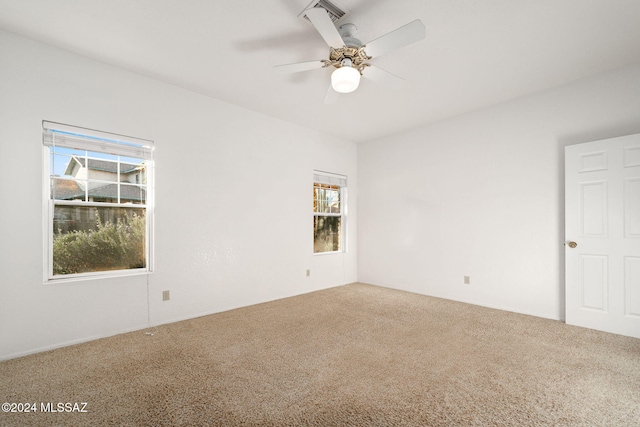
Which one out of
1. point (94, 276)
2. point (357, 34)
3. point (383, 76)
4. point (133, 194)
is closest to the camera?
point (357, 34)

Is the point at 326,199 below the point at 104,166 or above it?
below


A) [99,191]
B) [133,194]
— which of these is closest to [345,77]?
[133,194]

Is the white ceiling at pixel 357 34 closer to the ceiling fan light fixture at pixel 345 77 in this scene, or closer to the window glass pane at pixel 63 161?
the ceiling fan light fixture at pixel 345 77

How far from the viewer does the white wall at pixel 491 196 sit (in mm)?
3305

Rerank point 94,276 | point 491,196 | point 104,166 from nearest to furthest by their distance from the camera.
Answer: point 94,276 < point 104,166 < point 491,196

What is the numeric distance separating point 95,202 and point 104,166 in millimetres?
384

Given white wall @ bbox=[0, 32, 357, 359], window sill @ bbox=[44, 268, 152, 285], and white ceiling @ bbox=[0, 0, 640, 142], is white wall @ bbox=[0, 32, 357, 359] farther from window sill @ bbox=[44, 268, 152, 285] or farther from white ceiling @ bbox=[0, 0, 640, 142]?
white ceiling @ bbox=[0, 0, 640, 142]

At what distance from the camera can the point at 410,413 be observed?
1.70 meters

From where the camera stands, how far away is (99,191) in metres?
2.94

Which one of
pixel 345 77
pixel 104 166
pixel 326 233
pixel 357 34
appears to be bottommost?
pixel 326 233

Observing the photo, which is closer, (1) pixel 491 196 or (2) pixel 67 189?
(2) pixel 67 189

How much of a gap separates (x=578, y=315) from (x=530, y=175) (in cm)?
167

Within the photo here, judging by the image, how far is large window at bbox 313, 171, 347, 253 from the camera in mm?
5051

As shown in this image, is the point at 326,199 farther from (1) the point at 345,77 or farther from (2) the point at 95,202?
(2) the point at 95,202
